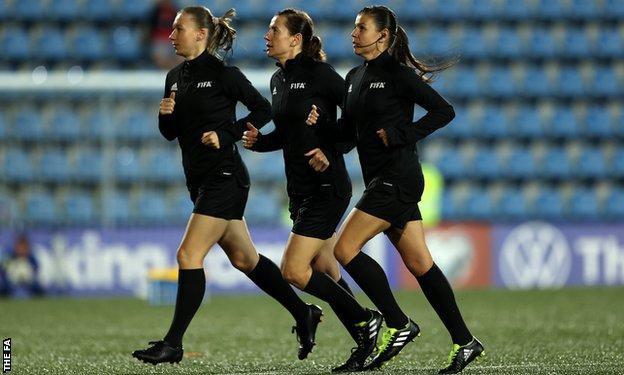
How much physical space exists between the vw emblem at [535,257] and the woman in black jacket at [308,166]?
28.3 feet

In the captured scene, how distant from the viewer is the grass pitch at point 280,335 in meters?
6.35

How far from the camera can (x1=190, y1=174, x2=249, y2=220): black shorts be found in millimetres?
6004

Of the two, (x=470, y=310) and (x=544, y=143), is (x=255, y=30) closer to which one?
(x=544, y=143)

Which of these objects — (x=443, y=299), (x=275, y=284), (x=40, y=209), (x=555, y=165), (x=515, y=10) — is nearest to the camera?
(x=443, y=299)

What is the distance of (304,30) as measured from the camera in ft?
20.5

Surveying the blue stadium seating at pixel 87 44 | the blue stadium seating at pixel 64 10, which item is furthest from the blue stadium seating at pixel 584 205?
the blue stadium seating at pixel 64 10

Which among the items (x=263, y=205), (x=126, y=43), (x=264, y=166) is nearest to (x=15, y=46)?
(x=126, y=43)

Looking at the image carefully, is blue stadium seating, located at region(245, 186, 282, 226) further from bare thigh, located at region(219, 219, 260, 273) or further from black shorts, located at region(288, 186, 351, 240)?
black shorts, located at region(288, 186, 351, 240)

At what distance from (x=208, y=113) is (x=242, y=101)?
185 mm

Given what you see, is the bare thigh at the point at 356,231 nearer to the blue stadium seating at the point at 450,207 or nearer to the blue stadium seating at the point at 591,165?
the blue stadium seating at the point at 450,207

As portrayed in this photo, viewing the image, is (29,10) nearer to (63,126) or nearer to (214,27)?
(63,126)

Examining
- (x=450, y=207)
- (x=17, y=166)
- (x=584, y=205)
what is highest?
(x=17, y=166)

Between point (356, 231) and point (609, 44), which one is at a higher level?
point (609, 44)

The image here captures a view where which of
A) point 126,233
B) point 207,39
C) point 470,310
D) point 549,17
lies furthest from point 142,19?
point 207,39
